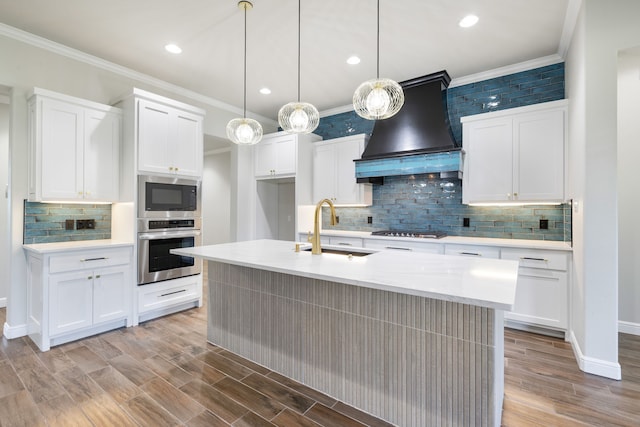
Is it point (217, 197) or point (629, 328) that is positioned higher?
point (217, 197)

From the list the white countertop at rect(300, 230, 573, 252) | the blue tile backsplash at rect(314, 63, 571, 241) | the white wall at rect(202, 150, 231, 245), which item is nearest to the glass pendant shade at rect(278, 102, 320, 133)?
the white countertop at rect(300, 230, 573, 252)

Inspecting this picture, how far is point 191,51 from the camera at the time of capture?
3.30m

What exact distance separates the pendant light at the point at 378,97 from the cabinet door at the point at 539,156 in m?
1.94

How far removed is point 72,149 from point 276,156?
2611 mm

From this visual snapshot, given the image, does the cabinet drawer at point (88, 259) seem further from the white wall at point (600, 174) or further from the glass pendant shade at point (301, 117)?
the white wall at point (600, 174)

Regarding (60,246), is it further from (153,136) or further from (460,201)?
(460,201)

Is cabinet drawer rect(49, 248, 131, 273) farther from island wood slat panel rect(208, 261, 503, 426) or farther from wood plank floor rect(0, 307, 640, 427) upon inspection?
island wood slat panel rect(208, 261, 503, 426)

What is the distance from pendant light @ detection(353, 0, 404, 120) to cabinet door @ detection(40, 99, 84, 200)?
9.40 feet

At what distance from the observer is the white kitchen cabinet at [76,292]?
2742 mm

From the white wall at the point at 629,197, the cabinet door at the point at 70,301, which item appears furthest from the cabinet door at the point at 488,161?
the cabinet door at the point at 70,301

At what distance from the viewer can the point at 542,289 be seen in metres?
3.00

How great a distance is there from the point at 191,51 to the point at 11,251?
2.66 meters

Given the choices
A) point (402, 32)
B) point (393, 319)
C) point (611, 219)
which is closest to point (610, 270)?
point (611, 219)

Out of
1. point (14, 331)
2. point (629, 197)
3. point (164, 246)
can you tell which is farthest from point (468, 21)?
point (14, 331)
